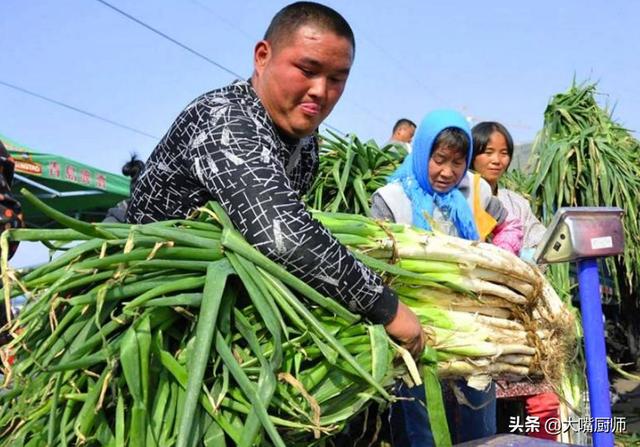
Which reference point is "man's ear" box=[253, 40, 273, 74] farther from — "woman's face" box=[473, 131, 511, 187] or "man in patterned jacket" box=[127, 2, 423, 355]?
"woman's face" box=[473, 131, 511, 187]

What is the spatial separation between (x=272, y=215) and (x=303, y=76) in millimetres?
390

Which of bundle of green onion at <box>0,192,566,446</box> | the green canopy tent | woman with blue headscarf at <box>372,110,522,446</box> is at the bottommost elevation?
bundle of green onion at <box>0,192,566,446</box>

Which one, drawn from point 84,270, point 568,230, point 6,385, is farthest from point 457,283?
point 6,385

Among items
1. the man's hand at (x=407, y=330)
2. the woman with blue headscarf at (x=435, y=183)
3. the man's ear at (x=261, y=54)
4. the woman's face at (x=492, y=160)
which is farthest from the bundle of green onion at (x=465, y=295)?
the woman's face at (x=492, y=160)

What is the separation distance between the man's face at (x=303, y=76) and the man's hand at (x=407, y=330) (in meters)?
0.50

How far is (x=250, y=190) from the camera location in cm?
141

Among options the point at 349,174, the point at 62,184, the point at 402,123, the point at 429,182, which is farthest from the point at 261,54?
the point at 62,184

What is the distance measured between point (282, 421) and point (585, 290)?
1.07 m

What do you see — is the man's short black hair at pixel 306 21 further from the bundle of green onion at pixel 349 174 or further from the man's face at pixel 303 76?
the bundle of green onion at pixel 349 174

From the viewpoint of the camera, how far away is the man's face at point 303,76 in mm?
1587

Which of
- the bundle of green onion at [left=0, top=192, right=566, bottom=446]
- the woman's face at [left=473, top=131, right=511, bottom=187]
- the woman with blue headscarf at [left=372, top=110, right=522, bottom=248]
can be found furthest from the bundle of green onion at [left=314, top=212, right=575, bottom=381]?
the woman's face at [left=473, top=131, right=511, bottom=187]

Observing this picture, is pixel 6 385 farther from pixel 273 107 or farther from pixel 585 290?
pixel 585 290

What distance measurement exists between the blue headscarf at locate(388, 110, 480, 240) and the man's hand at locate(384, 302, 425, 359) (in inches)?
43.8

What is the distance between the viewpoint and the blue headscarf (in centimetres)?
268
